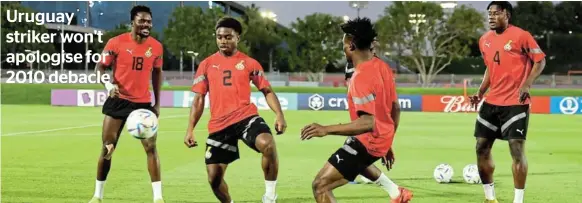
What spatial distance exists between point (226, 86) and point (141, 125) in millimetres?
1122

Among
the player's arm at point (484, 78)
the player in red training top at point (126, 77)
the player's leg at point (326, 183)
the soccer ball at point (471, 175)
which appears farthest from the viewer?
the soccer ball at point (471, 175)

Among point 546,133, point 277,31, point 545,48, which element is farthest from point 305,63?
point 546,133

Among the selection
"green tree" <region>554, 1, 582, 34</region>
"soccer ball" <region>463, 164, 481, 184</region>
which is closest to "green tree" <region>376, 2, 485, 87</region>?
"green tree" <region>554, 1, 582, 34</region>

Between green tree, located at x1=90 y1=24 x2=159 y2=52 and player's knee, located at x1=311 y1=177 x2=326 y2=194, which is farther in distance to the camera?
green tree, located at x1=90 y1=24 x2=159 y2=52

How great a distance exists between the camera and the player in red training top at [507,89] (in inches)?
350

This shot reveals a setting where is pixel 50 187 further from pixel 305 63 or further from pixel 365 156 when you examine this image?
pixel 305 63

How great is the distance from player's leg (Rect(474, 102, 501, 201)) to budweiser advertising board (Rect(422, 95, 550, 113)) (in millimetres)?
29745

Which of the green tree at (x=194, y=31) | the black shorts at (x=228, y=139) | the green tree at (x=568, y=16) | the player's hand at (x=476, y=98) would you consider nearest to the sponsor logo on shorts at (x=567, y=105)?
the player's hand at (x=476, y=98)

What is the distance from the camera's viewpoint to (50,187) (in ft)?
35.4

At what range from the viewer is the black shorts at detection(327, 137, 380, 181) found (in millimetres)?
6824

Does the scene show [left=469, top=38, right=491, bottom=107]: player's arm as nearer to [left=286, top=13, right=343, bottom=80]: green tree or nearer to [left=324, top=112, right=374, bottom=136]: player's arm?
[left=324, top=112, right=374, bottom=136]: player's arm

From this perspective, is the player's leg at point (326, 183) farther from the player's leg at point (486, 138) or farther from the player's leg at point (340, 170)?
the player's leg at point (486, 138)

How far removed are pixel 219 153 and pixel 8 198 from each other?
3162 mm

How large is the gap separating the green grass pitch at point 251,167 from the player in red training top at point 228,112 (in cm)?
155
